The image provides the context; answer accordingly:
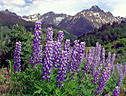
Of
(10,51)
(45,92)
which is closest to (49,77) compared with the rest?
(45,92)

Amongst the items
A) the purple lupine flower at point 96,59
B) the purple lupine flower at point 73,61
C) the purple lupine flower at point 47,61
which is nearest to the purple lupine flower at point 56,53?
the purple lupine flower at point 47,61

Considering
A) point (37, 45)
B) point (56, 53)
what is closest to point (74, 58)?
→ point (56, 53)

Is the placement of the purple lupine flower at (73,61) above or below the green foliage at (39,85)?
above

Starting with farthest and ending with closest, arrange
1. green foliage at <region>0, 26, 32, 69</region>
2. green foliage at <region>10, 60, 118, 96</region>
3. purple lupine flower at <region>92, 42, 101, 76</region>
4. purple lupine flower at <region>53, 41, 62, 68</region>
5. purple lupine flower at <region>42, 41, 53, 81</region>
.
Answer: purple lupine flower at <region>92, 42, 101, 76</region> < green foliage at <region>0, 26, 32, 69</region> < purple lupine flower at <region>53, 41, 62, 68</region> < green foliage at <region>10, 60, 118, 96</region> < purple lupine flower at <region>42, 41, 53, 81</region>

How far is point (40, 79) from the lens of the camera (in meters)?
6.14

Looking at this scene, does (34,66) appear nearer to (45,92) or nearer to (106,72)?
(45,92)

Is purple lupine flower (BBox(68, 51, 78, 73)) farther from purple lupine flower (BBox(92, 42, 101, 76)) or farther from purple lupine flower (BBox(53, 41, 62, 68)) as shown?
purple lupine flower (BBox(92, 42, 101, 76))

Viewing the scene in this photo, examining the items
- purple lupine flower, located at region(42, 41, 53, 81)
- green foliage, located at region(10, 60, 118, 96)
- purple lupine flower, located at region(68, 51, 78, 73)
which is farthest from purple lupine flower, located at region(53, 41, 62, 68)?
purple lupine flower, located at region(68, 51, 78, 73)

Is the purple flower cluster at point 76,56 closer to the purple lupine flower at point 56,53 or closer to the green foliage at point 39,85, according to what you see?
the green foliage at point 39,85

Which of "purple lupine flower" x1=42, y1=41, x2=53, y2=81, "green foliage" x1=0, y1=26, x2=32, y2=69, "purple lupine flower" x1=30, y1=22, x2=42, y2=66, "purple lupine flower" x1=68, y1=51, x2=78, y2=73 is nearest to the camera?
"purple lupine flower" x1=42, y1=41, x2=53, y2=81

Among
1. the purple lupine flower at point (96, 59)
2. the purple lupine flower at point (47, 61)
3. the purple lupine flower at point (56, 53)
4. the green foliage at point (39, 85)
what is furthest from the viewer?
the purple lupine flower at point (96, 59)

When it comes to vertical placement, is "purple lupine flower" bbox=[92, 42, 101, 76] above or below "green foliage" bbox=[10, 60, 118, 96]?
above

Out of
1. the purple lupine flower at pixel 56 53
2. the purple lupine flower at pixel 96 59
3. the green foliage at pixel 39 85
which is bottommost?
the green foliage at pixel 39 85

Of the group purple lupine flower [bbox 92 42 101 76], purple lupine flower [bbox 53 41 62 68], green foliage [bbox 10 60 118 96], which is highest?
purple lupine flower [bbox 53 41 62 68]
